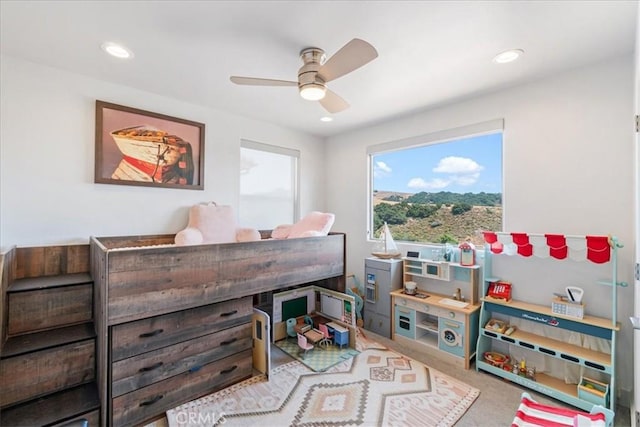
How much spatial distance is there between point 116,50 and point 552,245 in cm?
355

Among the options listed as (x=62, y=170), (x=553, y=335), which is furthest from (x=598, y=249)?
(x=62, y=170)

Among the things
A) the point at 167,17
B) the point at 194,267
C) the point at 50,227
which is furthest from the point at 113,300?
the point at 167,17

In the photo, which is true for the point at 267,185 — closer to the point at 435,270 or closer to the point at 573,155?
the point at 435,270

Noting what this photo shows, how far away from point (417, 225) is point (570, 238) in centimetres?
145

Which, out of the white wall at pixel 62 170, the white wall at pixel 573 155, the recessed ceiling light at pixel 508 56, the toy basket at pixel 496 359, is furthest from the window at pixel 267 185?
the toy basket at pixel 496 359

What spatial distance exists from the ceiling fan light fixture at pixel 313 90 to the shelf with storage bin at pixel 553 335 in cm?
192

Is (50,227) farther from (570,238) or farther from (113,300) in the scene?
(570,238)

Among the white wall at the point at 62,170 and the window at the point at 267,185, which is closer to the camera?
the white wall at the point at 62,170

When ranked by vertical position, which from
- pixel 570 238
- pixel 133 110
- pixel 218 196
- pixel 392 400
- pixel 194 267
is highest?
pixel 133 110

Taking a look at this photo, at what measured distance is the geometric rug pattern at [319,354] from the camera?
101 inches

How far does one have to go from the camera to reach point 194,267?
1.91 meters

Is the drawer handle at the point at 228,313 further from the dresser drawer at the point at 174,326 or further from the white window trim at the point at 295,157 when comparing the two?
the white window trim at the point at 295,157

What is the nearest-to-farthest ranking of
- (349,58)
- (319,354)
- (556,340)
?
(349,58), (556,340), (319,354)

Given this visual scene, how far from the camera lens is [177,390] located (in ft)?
6.52
